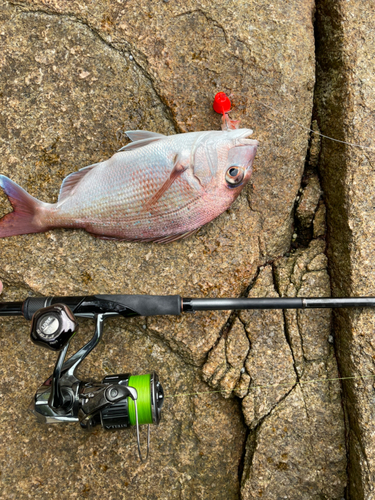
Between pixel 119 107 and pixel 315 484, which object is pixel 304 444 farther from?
pixel 119 107

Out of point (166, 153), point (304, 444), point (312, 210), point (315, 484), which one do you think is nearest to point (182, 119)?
point (166, 153)

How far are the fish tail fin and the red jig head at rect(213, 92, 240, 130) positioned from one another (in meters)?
1.39

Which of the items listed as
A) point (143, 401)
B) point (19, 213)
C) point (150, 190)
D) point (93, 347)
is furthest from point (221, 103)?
point (143, 401)

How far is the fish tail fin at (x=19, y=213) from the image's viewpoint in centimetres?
266

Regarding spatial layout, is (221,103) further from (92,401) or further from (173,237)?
(92,401)

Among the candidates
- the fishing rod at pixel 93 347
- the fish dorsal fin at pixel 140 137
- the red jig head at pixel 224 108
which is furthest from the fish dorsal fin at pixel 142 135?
the fishing rod at pixel 93 347

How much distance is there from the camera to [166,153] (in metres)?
2.64

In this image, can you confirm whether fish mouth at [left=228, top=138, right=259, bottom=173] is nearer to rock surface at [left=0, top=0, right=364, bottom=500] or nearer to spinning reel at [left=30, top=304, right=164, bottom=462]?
rock surface at [left=0, top=0, right=364, bottom=500]

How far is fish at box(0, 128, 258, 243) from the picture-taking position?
8.58ft

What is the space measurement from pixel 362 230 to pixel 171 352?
5.22 feet

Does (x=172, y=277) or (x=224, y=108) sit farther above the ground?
(x=224, y=108)

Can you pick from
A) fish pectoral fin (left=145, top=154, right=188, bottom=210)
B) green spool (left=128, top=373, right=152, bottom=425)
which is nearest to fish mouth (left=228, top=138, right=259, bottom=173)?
fish pectoral fin (left=145, top=154, right=188, bottom=210)

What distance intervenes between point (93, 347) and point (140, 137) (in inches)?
56.4

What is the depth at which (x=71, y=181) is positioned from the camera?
283 cm
